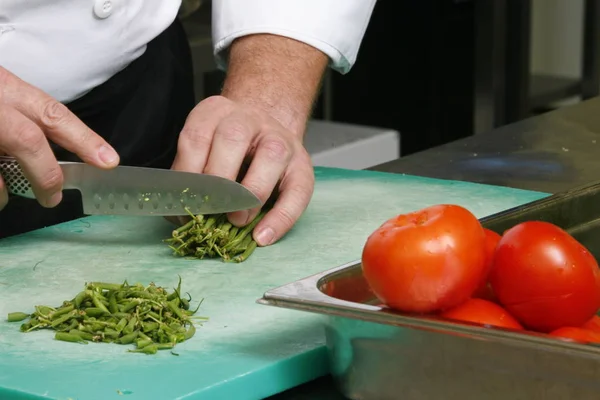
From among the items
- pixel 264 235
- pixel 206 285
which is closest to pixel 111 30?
pixel 264 235

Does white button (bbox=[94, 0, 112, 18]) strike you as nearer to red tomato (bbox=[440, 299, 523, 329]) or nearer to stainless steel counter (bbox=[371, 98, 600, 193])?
stainless steel counter (bbox=[371, 98, 600, 193])

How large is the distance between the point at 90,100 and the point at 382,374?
3.30ft

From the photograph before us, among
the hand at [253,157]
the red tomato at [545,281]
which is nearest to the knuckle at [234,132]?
the hand at [253,157]

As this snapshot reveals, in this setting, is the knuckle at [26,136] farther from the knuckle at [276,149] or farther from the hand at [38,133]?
the knuckle at [276,149]

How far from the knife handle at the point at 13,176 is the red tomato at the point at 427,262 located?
2.04ft

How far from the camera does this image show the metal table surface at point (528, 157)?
1690mm

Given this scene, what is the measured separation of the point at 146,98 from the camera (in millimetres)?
1842

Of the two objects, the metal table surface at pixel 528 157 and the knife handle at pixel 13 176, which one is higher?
the knife handle at pixel 13 176

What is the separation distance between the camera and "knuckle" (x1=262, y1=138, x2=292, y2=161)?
4.71ft

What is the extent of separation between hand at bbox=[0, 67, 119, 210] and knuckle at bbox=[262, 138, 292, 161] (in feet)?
0.71

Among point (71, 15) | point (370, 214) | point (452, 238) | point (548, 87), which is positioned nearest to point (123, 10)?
point (71, 15)

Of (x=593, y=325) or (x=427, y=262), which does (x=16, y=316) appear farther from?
(x=593, y=325)

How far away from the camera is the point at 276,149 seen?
4.75 feet

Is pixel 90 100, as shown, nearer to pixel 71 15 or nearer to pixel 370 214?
pixel 71 15
